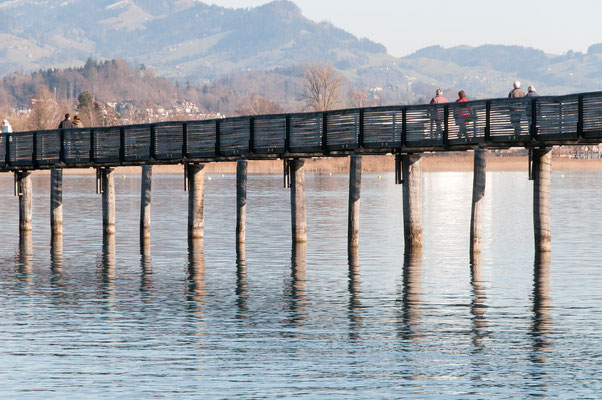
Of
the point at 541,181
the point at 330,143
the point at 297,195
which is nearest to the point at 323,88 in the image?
the point at 297,195

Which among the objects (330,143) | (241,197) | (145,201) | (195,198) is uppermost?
(330,143)

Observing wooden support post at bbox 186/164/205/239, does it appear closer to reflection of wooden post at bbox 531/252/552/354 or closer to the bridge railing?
the bridge railing

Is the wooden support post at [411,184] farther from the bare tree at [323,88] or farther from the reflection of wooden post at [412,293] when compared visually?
the bare tree at [323,88]

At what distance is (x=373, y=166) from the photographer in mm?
109438

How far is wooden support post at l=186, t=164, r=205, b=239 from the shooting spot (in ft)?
130

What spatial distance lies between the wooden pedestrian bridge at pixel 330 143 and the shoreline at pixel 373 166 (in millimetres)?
64666

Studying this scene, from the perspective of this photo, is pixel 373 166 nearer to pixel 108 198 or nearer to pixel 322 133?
pixel 108 198

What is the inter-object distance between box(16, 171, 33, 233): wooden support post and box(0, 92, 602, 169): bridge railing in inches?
23.3

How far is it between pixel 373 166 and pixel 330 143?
73.6 m

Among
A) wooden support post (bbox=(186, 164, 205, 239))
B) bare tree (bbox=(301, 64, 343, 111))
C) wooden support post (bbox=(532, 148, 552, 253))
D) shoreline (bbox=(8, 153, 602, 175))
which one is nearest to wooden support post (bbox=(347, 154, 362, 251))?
wooden support post (bbox=(532, 148, 552, 253))

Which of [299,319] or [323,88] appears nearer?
[299,319]

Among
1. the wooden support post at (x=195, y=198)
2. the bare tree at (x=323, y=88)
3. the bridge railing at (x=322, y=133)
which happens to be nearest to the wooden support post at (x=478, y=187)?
the bridge railing at (x=322, y=133)

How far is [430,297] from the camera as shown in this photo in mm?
25953

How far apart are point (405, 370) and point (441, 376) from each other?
0.69 m
